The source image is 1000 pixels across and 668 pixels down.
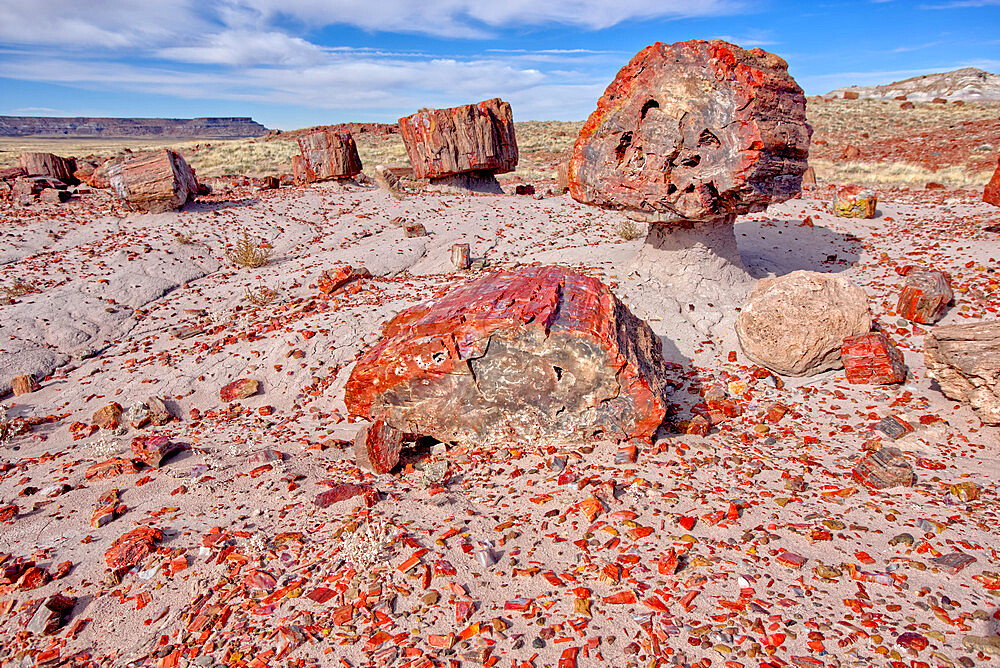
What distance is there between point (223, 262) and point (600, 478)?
A: 8.00m

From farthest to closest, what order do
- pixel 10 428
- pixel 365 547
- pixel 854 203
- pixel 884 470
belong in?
pixel 854 203
pixel 10 428
pixel 884 470
pixel 365 547

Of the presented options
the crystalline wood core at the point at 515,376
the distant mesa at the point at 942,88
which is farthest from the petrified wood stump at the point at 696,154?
the distant mesa at the point at 942,88

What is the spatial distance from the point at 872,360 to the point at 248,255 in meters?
8.35

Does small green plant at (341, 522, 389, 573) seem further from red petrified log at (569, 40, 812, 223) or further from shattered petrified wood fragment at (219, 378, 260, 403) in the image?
red petrified log at (569, 40, 812, 223)

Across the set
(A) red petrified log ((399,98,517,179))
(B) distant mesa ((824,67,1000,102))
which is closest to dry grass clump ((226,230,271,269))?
(A) red petrified log ((399,98,517,179))

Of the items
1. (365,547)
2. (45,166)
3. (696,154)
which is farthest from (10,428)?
(45,166)

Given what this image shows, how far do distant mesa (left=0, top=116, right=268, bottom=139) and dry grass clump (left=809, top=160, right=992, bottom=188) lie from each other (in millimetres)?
108831

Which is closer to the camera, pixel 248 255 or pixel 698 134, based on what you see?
pixel 698 134

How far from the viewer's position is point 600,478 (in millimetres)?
3221

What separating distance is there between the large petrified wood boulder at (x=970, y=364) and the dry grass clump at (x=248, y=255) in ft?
28.1

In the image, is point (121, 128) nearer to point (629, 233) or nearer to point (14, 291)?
point (14, 291)

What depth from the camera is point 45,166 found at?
42.9 feet

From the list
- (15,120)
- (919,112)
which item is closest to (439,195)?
(919,112)

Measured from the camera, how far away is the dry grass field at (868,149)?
14.0m
